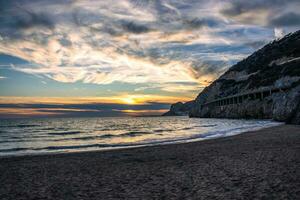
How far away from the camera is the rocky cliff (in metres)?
57.2

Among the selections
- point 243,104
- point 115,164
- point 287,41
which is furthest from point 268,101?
point 287,41

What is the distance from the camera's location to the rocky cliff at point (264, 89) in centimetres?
5720

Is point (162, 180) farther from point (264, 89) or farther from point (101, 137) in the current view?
point (264, 89)

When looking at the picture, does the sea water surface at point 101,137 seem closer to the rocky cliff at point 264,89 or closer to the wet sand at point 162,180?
the rocky cliff at point 264,89

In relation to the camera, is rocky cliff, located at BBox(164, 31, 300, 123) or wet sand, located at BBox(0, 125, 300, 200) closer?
wet sand, located at BBox(0, 125, 300, 200)

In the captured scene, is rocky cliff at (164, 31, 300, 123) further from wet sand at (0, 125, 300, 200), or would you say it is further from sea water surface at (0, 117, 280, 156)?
wet sand at (0, 125, 300, 200)

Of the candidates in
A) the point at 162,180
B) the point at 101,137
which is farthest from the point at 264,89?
the point at 162,180

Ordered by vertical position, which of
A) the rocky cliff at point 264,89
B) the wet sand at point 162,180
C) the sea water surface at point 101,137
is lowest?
the sea water surface at point 101,137

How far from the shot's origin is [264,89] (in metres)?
97.4

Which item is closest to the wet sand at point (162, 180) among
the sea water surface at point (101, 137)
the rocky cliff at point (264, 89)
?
the sea water surface at point (101, 137)

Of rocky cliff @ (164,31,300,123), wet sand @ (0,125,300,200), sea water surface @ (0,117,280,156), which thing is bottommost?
sea water surface @ (0,117,280,156)

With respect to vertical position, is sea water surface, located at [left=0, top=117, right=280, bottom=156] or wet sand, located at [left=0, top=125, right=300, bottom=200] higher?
wet sand, located at [left=0, top=125, right=300, bottom=200]

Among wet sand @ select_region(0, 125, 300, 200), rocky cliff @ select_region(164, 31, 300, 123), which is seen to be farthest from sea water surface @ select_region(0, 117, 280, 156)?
wet sand @ select_region(0, 125, 300, 200)

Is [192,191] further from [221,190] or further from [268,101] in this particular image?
[268,101]
